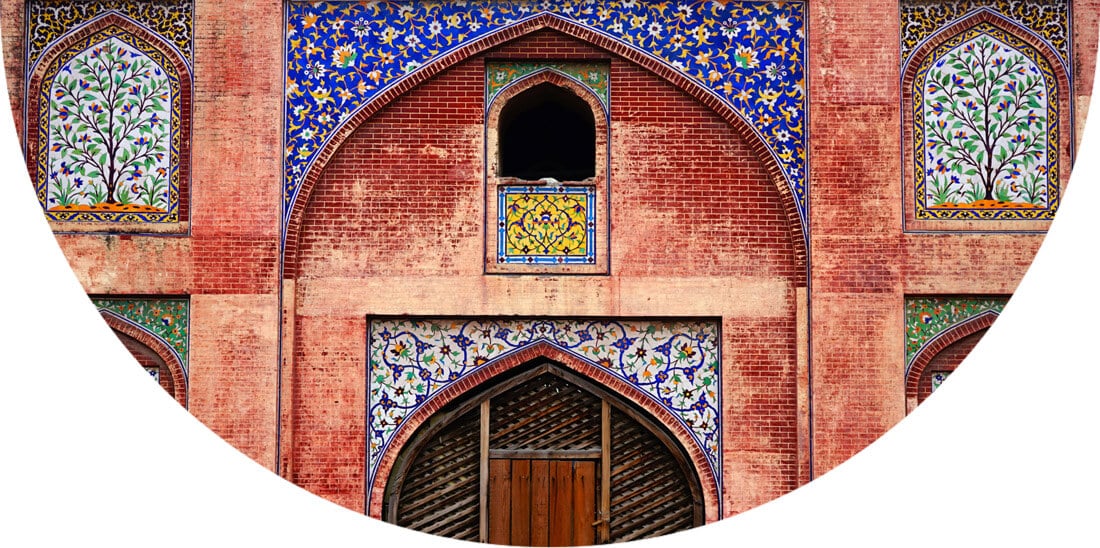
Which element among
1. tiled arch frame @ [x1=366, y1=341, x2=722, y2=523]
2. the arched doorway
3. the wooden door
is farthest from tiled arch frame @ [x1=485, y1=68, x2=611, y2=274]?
the wooden door

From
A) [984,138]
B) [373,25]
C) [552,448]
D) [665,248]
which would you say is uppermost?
[373,25]

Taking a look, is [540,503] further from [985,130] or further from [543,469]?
[985,130]

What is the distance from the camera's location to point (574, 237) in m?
9.48

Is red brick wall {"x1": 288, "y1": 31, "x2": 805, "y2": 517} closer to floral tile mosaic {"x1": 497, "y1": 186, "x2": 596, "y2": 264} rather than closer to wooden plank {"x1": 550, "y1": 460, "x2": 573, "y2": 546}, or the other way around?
floral tile mosaic {"x1": 497, "y1": 186, "x2": 596, "y2": 264}

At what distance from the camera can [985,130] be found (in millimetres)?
9469

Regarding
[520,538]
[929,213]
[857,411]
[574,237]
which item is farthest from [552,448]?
[929,213]

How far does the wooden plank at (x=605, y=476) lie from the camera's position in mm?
9414

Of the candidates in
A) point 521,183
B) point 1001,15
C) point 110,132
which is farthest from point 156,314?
A: point 1001,15

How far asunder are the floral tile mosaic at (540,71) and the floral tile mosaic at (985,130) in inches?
85.6

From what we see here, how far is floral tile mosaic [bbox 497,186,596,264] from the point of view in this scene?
9.48 m

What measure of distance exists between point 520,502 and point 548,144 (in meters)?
3.10

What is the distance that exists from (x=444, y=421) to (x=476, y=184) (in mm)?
1659

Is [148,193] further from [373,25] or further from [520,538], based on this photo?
[520,538]

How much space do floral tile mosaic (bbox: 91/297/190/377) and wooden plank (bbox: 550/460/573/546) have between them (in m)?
2.69
